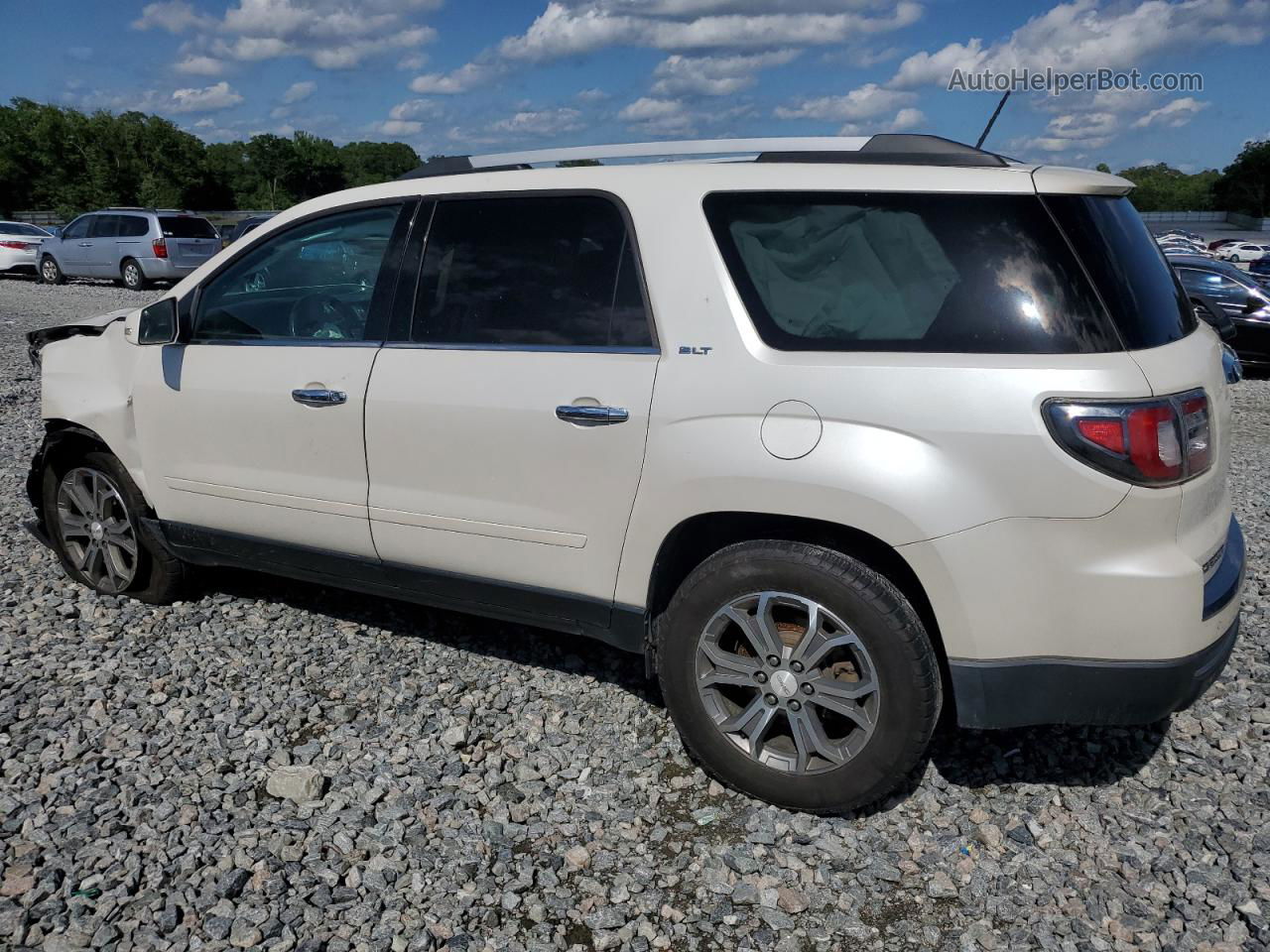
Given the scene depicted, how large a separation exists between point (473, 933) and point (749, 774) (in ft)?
3.20

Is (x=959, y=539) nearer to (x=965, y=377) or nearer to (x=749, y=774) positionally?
(x=965, y=377)

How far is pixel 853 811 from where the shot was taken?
10.8ft

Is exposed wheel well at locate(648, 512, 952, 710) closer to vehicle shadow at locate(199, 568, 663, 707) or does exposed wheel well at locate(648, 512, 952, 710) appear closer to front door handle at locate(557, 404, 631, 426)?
front door handle at locate(557, 404, 631, 426)

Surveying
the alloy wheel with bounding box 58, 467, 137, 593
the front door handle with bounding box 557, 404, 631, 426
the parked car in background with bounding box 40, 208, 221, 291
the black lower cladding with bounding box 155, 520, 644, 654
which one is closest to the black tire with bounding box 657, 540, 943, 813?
the black lower cladding with bounding box 155, 520, 644, 654

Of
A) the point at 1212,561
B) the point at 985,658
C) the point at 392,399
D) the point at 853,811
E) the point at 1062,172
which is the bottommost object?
the point at 853,811

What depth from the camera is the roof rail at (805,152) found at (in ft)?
10.2

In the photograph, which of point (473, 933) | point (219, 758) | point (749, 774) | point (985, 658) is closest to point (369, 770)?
point (219, 758)

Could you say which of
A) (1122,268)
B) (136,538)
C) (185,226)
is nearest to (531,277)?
(1122,268)

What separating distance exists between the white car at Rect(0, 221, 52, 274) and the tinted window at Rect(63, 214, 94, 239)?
2.05 meters

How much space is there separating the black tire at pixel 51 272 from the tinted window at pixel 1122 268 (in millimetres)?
26848

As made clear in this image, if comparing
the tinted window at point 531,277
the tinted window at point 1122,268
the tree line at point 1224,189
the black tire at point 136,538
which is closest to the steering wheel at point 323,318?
the tinted window at point 531,277

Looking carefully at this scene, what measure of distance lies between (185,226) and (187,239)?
0.33 metres

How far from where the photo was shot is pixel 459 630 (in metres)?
4.59

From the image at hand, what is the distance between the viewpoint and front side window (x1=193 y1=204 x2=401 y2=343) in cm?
397
